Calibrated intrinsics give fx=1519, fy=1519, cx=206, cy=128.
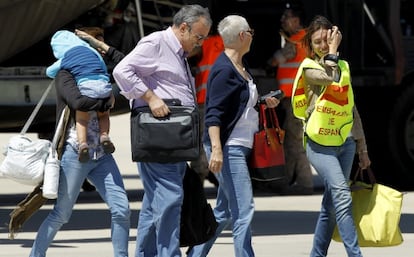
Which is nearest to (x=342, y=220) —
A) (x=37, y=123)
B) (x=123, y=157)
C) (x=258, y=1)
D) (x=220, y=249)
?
(x=220, y=249)

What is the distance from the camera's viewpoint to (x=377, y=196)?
9.57 m

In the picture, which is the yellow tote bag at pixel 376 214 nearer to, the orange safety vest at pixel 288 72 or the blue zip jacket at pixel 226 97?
the blue zip jacket at pixel 226 97

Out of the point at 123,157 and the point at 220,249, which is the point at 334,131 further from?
the point at 123,157

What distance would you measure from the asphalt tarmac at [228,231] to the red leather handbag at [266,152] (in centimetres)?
141

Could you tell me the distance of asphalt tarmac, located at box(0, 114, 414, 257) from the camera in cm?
1070

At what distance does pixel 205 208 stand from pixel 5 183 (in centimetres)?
898

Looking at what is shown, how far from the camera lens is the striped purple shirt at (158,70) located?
28.4ft

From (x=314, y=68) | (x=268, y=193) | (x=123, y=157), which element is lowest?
(x=123, y=157)

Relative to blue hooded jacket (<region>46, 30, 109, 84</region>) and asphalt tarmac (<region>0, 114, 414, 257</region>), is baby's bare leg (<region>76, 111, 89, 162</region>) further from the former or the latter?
asphalt tarmac (<region>0, 114, 414, 257</region>)

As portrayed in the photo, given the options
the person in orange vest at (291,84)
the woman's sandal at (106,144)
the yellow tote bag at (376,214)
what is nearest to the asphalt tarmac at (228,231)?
the person in orange vest at (291,84)

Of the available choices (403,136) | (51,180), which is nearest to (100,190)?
(51,180)

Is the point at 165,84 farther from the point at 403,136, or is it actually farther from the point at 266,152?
the point at 403,136

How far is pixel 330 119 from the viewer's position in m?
9.31

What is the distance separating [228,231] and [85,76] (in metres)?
3.26
